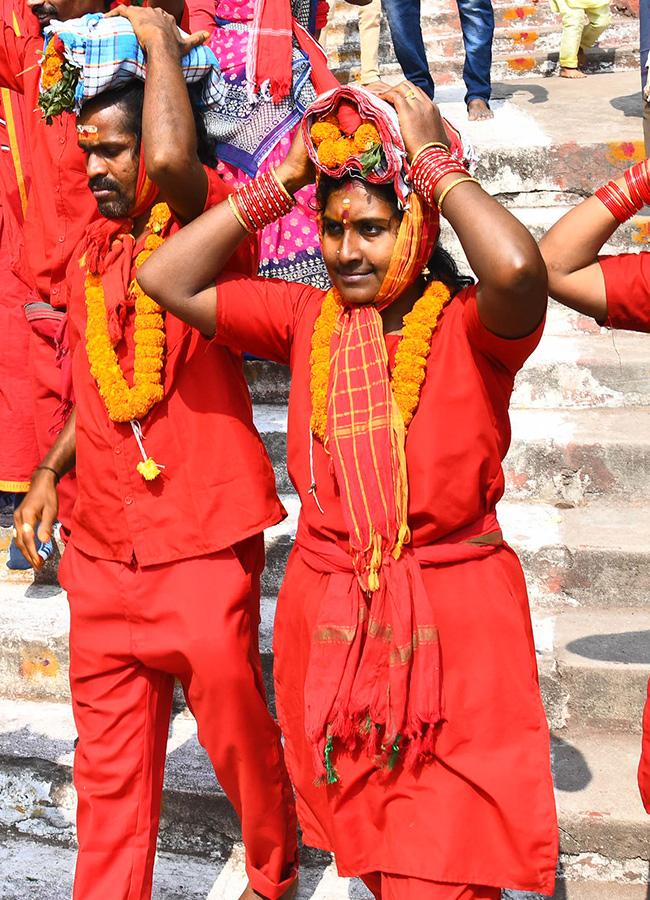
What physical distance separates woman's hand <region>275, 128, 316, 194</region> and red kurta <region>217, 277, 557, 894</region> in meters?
0.46

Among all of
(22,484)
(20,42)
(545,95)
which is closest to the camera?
(20,42)

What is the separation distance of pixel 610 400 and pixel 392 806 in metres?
2.73

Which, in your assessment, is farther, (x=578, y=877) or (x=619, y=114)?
(x=619, y=114)

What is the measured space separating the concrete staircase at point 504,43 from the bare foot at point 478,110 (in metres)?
1.38

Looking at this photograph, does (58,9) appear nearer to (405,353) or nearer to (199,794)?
(405,353)

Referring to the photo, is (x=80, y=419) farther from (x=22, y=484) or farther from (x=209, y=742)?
(x=22, y=484)

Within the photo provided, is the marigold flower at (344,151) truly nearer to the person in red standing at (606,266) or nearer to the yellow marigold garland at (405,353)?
the yellow marigold garland at (405,353)

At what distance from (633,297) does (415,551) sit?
0.77m

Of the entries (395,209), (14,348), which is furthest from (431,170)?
(14,348)

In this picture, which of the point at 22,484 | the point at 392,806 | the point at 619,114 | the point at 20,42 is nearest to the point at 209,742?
the point at 392,806

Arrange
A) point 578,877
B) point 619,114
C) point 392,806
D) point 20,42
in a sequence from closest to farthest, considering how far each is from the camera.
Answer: point 392,806 → point 578,877 → point 20,42 → point 619,114

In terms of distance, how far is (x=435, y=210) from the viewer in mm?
2387

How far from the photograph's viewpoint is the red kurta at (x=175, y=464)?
281 cm

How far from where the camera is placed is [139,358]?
277cm
